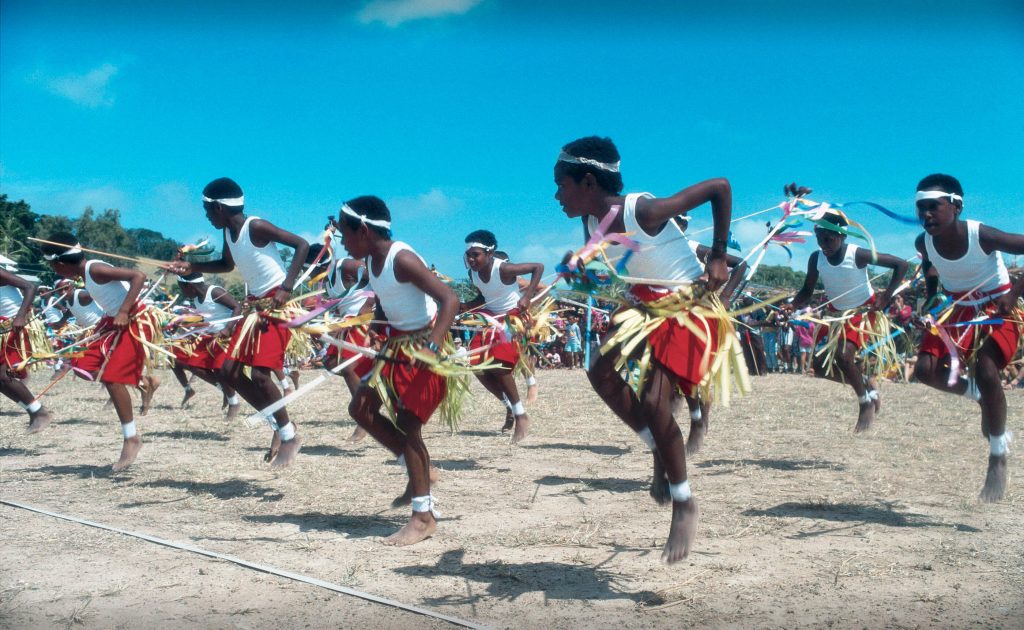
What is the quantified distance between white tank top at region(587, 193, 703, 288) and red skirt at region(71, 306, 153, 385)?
4.32 m

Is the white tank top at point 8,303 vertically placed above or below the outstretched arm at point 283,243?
below

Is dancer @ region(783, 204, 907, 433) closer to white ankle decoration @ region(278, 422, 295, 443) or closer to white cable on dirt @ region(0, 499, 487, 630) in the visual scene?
white ankle decoration @ region(278, 422, 295, 443)

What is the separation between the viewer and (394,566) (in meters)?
3.98

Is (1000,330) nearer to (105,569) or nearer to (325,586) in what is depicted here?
(325,586)

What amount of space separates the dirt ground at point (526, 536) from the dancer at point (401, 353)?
422 millimetres

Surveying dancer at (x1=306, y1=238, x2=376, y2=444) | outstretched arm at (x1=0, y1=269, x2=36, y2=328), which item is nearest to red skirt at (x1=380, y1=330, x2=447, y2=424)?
dancer at (x1=306, y1=238, x2=376, y2=444)

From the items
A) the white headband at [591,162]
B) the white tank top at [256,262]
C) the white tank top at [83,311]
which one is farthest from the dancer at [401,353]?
the white tank top at [83,311]

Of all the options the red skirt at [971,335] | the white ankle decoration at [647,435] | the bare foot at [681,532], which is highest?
the red skirt at [971,335]

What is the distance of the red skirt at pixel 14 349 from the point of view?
839 centimetres

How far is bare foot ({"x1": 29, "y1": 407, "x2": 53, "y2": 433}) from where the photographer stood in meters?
8.52

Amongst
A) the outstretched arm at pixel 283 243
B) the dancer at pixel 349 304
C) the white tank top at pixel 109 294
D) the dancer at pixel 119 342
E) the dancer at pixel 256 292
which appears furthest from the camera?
the white tank top at pixel 109 294

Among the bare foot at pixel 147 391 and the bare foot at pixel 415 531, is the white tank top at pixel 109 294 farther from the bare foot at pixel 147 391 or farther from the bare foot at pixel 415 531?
the bare foot at pixel 147 391

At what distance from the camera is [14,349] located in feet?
28.0

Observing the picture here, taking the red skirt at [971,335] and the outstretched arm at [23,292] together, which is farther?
the outstretched arm at [23,292]
